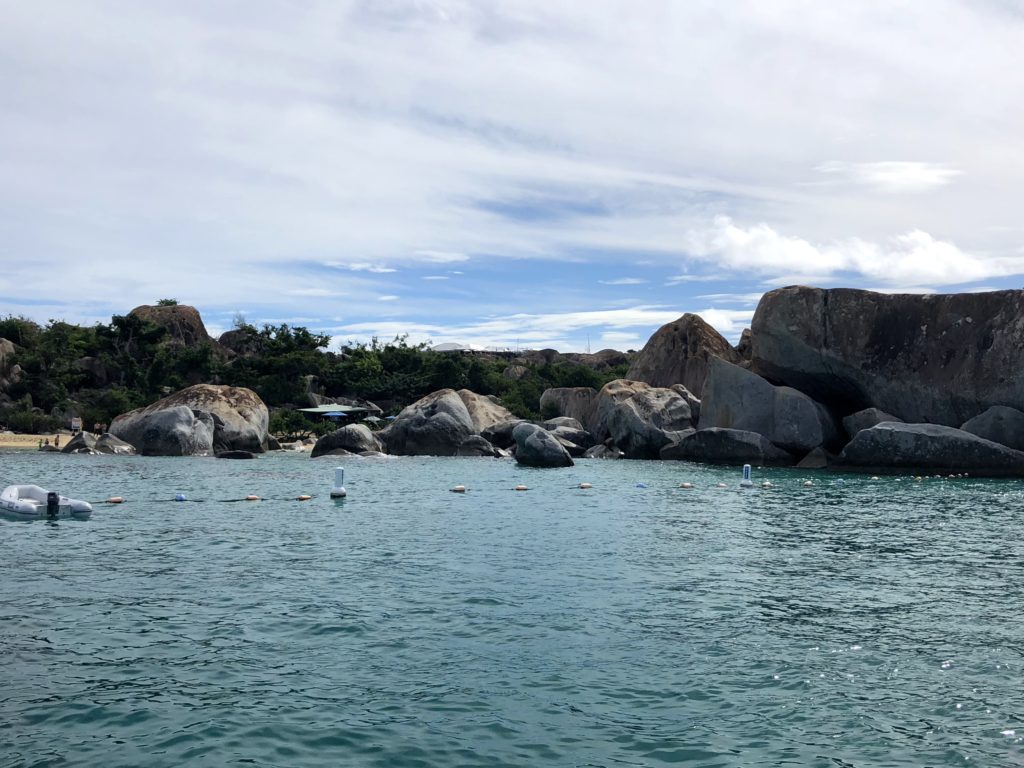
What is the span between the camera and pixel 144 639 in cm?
1106

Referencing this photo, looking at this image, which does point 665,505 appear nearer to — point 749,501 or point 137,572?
point 749,501

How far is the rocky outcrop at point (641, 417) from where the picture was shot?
51.4 meters

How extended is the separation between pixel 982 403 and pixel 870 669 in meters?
35.7

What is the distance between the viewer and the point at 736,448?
45625mm

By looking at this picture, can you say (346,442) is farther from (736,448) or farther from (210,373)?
(210,373)

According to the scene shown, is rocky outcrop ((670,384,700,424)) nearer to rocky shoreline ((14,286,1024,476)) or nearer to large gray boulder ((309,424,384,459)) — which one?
rocky shoreline ((14,286,1024,476))

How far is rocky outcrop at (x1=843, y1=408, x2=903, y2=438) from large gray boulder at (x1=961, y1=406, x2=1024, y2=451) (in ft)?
13.7

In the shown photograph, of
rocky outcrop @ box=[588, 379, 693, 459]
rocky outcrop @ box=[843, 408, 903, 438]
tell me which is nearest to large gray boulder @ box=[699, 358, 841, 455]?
rocky outcrop @ box=[843, 408, 903, 438]

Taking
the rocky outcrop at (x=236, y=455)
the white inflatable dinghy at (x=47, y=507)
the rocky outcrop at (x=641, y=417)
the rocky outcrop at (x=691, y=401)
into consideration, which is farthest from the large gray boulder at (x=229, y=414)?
the white inflatable dinghy at (x=47, y=507)

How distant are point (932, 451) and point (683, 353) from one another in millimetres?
25838

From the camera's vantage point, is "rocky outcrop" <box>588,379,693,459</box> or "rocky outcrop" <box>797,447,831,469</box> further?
"rocky outcrop" <box>588,379,693,459</box>

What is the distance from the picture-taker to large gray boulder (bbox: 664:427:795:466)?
4534 centimetres

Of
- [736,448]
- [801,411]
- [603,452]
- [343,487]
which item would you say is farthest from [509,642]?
[603,452]

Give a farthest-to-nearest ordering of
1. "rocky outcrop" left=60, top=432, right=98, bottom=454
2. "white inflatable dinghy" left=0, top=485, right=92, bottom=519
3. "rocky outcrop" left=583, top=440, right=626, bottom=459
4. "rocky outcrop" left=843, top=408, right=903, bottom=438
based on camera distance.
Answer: "rocky outcrop" left=583, top=440, right=626, bottom=459
"rocky outcrop" left=60, top=432, right=98, bottom=454
"rocky outcrop" left=843, top=408, right=903, bottom=438
"white inflatable dinghy" left=0, top=485, right=92, bottom=519
